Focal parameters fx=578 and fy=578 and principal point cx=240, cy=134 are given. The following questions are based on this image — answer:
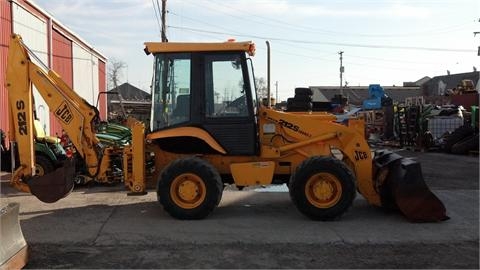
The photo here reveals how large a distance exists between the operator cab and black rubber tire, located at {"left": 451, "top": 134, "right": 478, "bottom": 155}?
14806 millimetres

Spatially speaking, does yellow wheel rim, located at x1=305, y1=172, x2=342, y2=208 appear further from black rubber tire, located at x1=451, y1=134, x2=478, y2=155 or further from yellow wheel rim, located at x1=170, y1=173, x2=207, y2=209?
black rubber tire, located at x1=451, y1=134, x2=478, y2=155

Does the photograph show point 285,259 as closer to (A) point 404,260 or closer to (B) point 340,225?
(A) point 404,260

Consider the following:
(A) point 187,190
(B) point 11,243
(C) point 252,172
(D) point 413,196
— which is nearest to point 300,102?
(C) point 252,172

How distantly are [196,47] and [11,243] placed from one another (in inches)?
163

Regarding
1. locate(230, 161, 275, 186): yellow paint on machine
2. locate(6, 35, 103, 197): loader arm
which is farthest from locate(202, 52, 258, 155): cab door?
locate(6, 35, 103, 197): loader arm

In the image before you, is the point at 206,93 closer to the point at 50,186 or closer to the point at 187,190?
the point at 187,190

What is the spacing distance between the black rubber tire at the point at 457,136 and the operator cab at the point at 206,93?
15.3 m

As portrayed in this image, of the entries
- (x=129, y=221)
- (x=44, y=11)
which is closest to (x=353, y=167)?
(x=129, y=221)

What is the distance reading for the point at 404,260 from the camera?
22.3ft

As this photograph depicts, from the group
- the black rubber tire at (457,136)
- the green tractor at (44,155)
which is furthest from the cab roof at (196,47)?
the black rubber tire at (457,136)

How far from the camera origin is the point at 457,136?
2248 cm

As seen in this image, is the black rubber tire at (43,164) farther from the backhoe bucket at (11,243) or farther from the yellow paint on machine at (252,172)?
the backhoe bucket at (11,243)

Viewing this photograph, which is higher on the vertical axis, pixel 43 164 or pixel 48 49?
pixel 48 49

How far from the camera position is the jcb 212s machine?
344 inches
